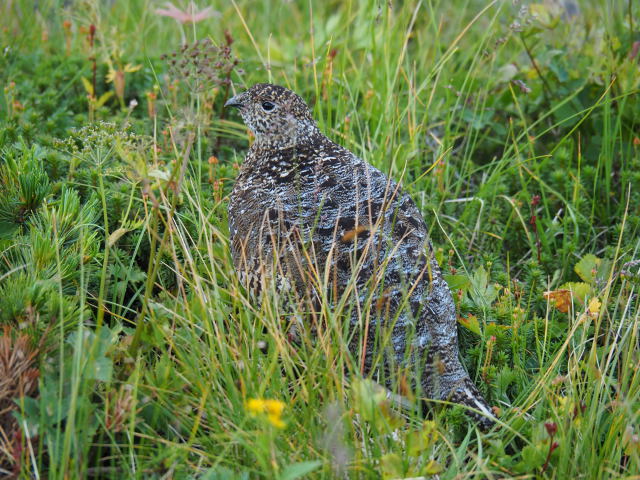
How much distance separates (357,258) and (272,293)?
42 cm

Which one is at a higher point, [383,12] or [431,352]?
[383,12]

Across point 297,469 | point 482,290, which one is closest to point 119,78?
point 482,290

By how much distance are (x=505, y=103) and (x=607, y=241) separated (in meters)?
1.33

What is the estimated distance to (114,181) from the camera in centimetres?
434

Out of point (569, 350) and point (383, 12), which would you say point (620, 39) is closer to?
point (383, 12)

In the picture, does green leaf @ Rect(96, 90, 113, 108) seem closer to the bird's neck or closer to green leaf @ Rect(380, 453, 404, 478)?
the bird's neck

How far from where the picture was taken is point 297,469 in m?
2.43

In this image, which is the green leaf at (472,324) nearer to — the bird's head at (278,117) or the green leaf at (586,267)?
the green leaf at (586,267)

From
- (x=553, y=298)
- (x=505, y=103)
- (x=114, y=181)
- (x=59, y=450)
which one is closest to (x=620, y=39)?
(x=505, y=103)

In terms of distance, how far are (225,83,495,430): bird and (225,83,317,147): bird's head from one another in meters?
0.17

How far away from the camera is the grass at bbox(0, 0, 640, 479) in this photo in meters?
2.67

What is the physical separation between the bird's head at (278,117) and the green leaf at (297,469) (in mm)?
2007

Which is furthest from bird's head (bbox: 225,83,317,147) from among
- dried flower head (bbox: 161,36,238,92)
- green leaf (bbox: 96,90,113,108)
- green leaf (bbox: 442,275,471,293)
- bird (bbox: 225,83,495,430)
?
green leaf (bbox: 96,90,113,108)

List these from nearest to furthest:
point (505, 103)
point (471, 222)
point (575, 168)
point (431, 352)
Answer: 1. point (431, 352)
2. point (471, 222)
3. point (575, 168)
4. point (505, 103)
